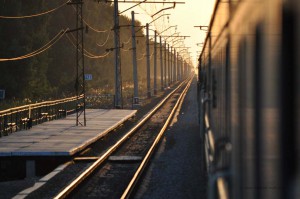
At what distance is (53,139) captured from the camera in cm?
1923

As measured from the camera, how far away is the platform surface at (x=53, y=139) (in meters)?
15.6

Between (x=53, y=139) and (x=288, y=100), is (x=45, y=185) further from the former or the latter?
(x=288, y=100)

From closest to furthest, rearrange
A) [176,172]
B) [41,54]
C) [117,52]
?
[176,172]
[117,52]
[41,54]

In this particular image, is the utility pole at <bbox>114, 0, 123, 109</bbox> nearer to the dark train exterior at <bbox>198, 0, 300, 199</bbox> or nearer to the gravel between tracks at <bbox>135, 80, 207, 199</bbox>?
the gravel between tracks at <bbox>135, 80, 207, 199</bbox>

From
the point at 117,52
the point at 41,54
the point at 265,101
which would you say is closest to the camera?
the point at 265,101

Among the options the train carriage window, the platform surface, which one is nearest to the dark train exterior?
the train carriage window

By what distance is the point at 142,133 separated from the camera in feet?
79.8

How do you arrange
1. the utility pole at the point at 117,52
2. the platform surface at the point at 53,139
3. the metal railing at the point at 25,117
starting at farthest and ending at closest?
the utility pole at the point at 117,52, the metal railing at the point at 25,117, the platform surface at the point at 53,139

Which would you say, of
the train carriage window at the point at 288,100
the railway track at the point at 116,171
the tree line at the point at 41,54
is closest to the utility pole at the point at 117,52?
the tree line at the point at 41,54

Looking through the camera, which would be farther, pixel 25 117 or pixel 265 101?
pixel 25 117

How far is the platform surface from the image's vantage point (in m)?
15.6

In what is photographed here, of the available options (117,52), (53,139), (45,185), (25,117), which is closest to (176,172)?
(45,185)

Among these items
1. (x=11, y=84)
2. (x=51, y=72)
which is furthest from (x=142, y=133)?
(x=51, y=72)

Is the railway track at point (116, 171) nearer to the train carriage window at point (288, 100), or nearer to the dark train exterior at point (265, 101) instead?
the dark train exterior at point (265, 101)
